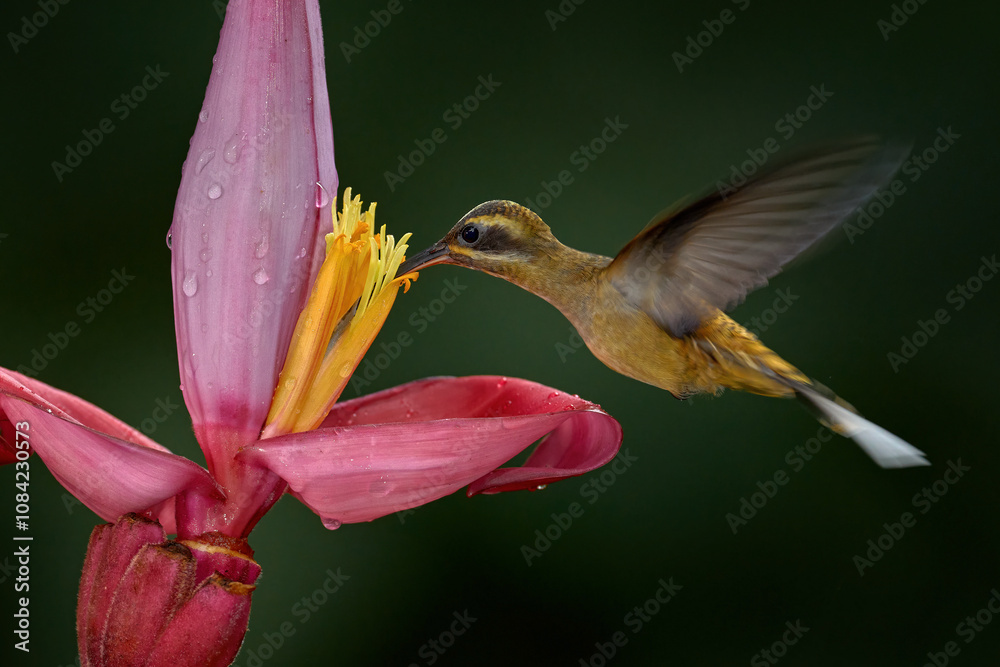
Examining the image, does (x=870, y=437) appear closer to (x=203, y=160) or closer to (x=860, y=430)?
(x=860, y=430)

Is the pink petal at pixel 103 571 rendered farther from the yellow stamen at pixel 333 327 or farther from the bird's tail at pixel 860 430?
the bird's tail at pixel 860 430

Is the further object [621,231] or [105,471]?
[621,231]

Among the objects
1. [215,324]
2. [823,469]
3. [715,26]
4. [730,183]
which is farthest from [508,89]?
[215,324]

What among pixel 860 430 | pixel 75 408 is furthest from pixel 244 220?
pixel 860 430

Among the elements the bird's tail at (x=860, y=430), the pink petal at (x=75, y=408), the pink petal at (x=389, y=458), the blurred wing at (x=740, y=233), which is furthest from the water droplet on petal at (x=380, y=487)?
the bird's tail at (x=860, y=430)

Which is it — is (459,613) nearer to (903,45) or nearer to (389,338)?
(389,338)

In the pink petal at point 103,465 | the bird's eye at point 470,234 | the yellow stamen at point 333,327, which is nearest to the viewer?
the pink petal at point 103,465

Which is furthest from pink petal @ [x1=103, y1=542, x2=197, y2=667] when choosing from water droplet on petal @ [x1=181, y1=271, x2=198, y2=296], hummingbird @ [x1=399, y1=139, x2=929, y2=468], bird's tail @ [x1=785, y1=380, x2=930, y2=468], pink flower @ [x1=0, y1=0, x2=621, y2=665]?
bird's tail @ [x1=785, y1=380, x2=930, y2=468]
